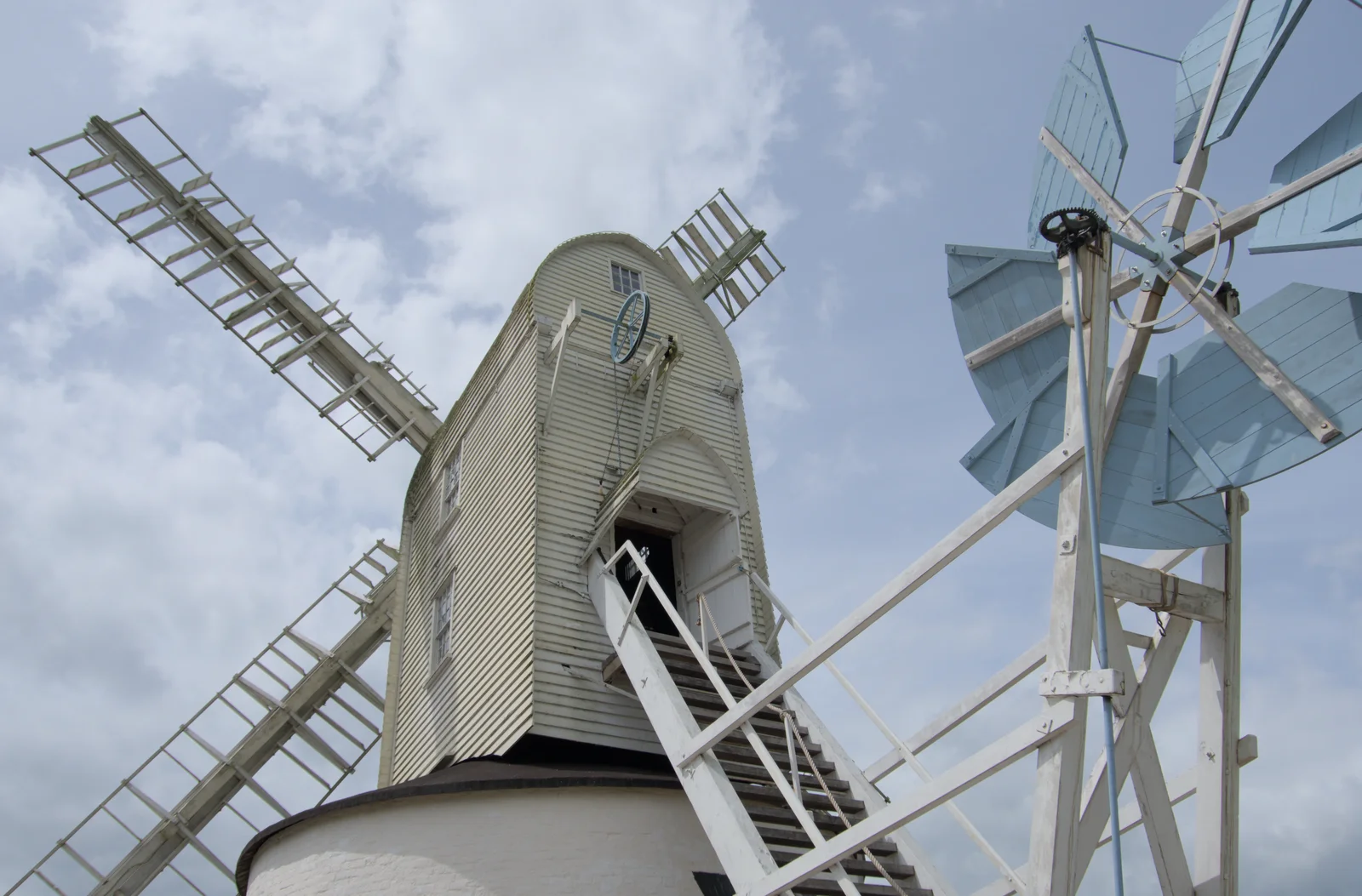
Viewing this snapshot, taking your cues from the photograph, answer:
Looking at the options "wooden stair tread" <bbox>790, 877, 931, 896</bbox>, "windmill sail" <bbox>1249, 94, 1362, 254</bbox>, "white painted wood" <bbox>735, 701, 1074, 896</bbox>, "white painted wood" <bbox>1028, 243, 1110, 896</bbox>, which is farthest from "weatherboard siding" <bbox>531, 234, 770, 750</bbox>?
"windmill sail" <bbox>1249, 94, 1362, 254</bbox>

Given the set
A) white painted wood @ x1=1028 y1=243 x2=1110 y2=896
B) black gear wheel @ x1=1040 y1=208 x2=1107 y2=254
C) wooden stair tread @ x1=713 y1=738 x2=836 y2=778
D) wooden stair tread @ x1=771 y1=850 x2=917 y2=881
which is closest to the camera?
white painted wood @ x1=1028 y1=243 x2=1110 y2=896

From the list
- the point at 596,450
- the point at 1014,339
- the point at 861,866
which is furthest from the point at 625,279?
the point at 861,866

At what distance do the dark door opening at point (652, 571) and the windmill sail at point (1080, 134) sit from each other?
6398 mm

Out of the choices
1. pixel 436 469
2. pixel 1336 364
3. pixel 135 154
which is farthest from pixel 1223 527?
pixel 135 154

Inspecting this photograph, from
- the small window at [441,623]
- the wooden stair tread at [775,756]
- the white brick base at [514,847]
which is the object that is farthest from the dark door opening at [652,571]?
the white brick base at [514,847]

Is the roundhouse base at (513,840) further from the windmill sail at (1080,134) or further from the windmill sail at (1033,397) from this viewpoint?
the windmill sail at (1080,134)

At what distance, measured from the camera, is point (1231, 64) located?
842 centimetres

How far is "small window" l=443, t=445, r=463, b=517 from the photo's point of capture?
16.9 m

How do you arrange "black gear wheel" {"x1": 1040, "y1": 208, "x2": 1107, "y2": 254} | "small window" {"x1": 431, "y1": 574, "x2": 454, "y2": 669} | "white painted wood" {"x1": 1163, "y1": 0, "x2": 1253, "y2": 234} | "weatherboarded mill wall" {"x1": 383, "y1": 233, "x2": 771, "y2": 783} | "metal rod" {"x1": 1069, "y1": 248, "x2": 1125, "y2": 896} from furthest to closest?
"small window" {"x1": 431, "y1": 574, "x2": 454, "y2": 669}, "weatherboarded mill wall" {"x1": 383, "y1": 233, "x2": 771, "y2": 783}, "white painted wood" {"x1": 1163, "y1": 0, "x2": 1253, "y2": 234}, "black gear wheel" {"x1": 1040, "y1": 208, "x2": 1107, "y2": 254}, "metal rod" {"x1": 1069, "y1": 248, "x2": 1125, "y2": 896}

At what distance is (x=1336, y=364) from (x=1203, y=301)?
3.18ft

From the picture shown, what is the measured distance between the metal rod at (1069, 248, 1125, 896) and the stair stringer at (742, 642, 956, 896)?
2.11 metres

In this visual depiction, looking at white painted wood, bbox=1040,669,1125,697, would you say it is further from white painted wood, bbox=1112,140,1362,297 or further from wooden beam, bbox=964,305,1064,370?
wooden beam, bbox=964,305,1064,370

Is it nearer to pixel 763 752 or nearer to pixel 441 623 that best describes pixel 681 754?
pixel 763 752

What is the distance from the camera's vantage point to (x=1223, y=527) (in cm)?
820
